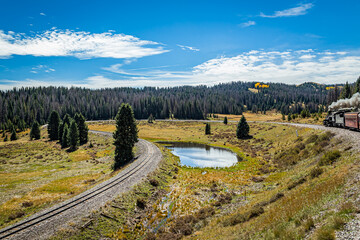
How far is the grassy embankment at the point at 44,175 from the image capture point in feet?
83.6

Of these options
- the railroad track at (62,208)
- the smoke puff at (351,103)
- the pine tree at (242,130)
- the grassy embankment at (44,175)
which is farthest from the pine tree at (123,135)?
the smoke puff at (351,103)

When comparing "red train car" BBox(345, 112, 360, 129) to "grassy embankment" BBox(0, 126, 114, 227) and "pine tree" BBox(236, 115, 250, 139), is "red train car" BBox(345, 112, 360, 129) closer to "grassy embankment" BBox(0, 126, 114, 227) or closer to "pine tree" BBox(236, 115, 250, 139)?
"pine tree" BBox(236, 115, 250, 139)

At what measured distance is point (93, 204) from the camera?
23.2 m

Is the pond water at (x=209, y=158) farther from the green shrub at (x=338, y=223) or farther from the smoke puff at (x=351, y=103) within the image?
the green shrub at (x=338, y=223)

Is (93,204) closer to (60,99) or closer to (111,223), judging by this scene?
(111,223)

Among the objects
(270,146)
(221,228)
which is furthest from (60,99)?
(221,228)

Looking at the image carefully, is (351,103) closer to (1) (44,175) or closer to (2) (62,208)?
(2) (62,208)

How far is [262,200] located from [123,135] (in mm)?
31810

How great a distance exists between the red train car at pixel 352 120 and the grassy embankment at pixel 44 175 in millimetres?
43819

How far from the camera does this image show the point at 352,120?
3472 cm

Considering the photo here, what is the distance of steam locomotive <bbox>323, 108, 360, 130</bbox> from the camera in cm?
3294

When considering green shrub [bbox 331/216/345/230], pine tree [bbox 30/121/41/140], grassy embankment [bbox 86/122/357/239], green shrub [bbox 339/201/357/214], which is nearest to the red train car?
grassy embankment [bbox 86/122/357/239]

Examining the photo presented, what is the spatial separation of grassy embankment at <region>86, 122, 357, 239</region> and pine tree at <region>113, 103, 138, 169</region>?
13.6 metres

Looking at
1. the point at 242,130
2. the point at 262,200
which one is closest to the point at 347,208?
the point at 262,200
